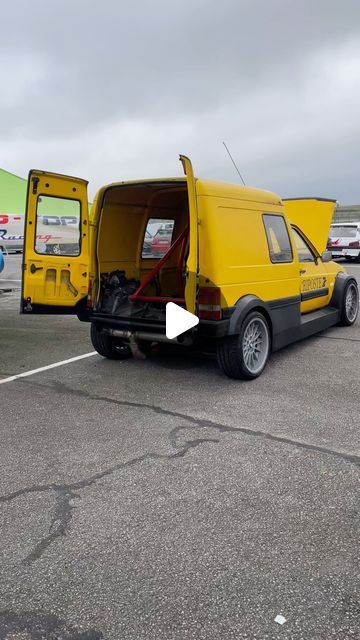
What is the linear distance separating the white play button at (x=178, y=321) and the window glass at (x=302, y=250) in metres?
2.39

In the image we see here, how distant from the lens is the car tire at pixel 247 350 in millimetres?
5188

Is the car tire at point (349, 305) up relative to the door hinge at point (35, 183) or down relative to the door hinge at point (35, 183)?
down

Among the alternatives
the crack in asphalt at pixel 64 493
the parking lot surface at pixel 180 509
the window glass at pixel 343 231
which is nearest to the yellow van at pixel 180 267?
the parking lot surface at pixel 180 509

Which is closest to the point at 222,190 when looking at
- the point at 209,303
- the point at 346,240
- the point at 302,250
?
the point at 209,303

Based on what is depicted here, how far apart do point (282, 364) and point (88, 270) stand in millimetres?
2548

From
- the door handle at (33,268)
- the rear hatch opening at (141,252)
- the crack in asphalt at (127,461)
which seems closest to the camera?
the crack in asphalt at (127,461)

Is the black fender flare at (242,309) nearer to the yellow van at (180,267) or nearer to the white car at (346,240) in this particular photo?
the yellow van at (180,267)

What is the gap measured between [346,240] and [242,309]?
16294 millimetres

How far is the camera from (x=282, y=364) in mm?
6098

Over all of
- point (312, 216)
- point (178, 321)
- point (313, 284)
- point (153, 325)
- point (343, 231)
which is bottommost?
point (153, 325)

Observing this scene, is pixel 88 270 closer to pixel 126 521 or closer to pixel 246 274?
pixel 246 274

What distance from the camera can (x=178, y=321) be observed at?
4.95 metres

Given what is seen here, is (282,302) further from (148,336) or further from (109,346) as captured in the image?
(109,346)

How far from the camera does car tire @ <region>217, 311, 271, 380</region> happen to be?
5.19 metres
